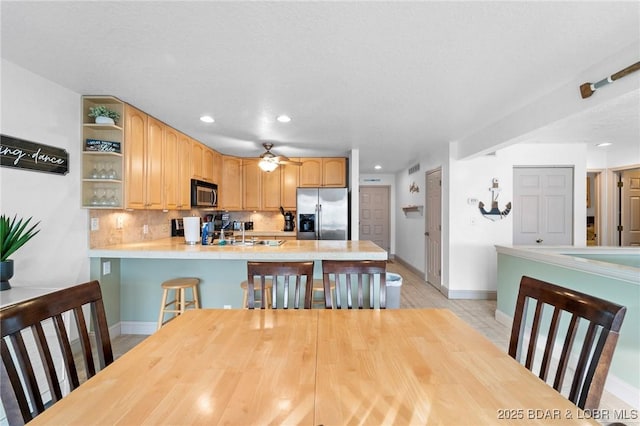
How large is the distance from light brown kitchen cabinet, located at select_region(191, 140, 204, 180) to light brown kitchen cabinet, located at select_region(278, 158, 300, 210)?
1402 mm

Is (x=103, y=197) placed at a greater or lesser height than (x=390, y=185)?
lesser

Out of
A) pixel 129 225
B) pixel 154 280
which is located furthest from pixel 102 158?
pixel 154 280

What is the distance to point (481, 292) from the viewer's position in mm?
4461

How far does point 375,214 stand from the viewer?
27.2 feet

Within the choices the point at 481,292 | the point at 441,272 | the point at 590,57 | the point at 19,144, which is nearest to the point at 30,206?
the point at 19,144

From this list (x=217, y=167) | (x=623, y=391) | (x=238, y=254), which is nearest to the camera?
(x=623, y=391)

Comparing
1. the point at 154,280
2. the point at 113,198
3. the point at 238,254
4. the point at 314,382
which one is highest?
the point at 113,198

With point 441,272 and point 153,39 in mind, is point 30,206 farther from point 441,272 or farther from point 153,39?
point 441,272

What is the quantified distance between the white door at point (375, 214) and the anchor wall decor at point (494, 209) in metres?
3.86

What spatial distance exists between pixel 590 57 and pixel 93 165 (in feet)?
13.1

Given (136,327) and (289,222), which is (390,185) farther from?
(136,327)

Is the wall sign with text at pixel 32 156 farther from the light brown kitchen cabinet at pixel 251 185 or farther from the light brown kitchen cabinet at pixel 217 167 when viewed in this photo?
the light brown kitchen cabinet at pixel 251 185

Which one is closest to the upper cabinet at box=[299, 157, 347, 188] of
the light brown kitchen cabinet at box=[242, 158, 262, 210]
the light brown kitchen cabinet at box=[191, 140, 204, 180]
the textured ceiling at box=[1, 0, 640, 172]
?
the light brown kitchen cabinet at box=[242, 158, 262, 210]

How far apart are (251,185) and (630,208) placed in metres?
6.26
